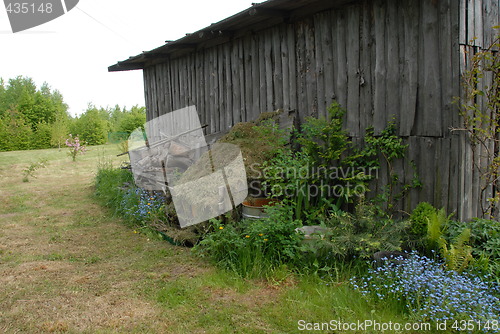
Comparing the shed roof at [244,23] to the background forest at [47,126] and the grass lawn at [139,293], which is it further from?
the background forest at [47,126]

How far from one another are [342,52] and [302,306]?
3418 mm

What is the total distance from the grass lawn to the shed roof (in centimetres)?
356

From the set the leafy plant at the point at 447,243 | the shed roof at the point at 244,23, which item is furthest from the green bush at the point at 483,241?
the shed roof at the point at 244,23

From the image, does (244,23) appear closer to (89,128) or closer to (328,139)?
(328,139)

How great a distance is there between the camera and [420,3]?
4.38 metres

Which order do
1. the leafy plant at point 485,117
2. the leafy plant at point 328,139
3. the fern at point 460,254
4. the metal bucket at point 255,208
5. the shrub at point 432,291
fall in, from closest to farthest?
the shrub at point 432,291, the fern at point 460,254, the leafy plant at point 485,117, the metal bucket at point 255,208, the leafy plant at point 328,139

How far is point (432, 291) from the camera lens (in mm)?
3285

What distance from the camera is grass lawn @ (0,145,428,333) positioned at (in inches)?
131

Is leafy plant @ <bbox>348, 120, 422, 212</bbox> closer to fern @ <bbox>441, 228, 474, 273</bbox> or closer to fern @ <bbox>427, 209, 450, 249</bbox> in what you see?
fern @ <bbox>427, 209, 450, 249</bbox>

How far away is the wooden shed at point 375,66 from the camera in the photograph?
421 centimetres

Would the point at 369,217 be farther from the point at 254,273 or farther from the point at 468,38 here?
the point at 468,38

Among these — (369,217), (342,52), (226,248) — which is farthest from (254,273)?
(342,52)

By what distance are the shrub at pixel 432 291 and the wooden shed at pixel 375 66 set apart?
1.06 m

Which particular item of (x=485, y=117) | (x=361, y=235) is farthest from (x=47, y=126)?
(x=485, y=117)
